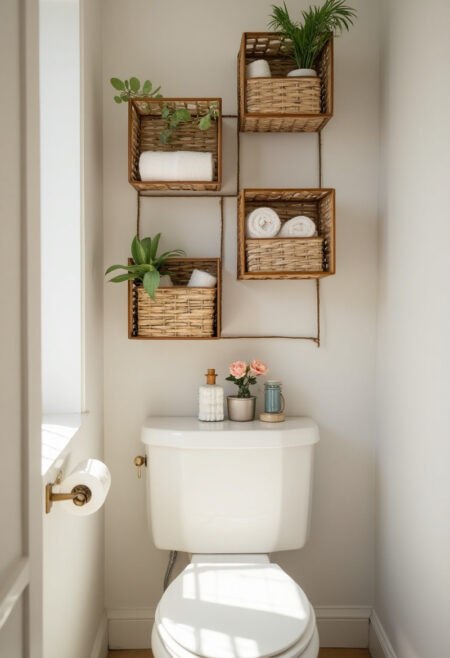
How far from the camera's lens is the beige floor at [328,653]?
2.12 m

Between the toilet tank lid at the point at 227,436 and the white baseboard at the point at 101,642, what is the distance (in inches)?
25.8

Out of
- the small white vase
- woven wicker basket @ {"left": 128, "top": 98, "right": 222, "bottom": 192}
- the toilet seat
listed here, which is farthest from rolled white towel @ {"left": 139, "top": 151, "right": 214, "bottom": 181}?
the toilet seat

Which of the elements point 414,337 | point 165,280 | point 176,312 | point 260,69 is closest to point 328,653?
point 414,337

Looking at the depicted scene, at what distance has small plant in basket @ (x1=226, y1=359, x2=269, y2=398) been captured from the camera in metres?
2.00

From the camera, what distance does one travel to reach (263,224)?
6.42ft

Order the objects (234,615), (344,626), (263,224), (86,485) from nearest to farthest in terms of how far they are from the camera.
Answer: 1. (86,485)
2. (234,615)
3. (263,224)
4. (344,626)

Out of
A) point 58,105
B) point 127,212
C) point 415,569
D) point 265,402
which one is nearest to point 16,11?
point 58,105

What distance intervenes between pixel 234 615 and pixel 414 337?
846 mm

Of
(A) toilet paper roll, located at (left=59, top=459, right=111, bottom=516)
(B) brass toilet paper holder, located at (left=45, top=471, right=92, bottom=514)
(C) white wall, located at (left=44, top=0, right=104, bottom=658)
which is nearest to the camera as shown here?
(B) brass toilet paper holder, located at (left=45, top=471, right=92, bottom=514)

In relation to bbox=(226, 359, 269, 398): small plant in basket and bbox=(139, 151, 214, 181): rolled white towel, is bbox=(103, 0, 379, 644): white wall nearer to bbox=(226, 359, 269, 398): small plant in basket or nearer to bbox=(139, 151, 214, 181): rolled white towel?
bbox=(226, 359, 269, 398): small plant in basket

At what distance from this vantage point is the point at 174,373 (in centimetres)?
214

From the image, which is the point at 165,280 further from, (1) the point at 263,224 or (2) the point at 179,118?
(2) the point at 179,118

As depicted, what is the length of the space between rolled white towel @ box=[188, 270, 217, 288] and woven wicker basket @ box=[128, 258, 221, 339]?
0.02m

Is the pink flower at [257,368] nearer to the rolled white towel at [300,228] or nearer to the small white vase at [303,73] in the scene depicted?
the rolled white towel at [300,228]
